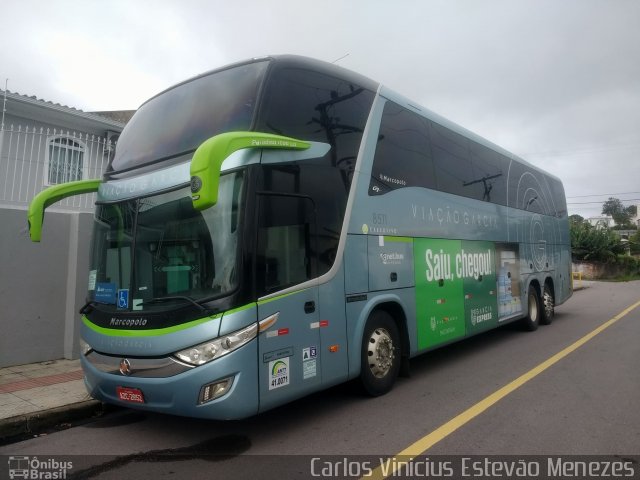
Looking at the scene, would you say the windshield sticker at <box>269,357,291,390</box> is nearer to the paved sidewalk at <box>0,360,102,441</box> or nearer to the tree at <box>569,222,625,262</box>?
the paved sidewalk at <box>0,360,102,441</box>

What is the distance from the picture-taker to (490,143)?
975 cm

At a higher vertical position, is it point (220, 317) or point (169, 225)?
point (169, 225)

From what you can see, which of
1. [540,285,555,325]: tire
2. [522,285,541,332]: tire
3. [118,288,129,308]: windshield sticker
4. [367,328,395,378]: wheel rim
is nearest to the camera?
[118,288,129,308]: windshield sticker

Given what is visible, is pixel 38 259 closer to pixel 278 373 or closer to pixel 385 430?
pixel 278 373

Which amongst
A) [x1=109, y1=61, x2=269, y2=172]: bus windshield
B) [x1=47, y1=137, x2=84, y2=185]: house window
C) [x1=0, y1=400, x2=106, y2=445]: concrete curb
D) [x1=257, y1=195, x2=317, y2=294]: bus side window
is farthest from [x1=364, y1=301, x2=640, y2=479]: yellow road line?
[x1=47, y1=137, x2=84, y2=185]: house window

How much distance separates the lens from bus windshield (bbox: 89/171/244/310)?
4.24 metres

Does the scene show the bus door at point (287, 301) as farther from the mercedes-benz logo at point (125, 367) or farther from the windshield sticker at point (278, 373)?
the mercedes-benz logo at point (125, 367)

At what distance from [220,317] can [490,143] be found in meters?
7.63

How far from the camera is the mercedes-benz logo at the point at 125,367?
173 inches

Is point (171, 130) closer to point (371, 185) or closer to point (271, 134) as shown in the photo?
point (271, 134)

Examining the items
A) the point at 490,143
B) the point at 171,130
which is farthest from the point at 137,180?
the point at 490,143

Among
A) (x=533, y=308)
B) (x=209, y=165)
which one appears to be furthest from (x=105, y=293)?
(x=533, y=308)

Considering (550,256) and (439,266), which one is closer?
(439,266)

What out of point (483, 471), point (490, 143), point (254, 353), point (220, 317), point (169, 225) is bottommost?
point (483, 471)
